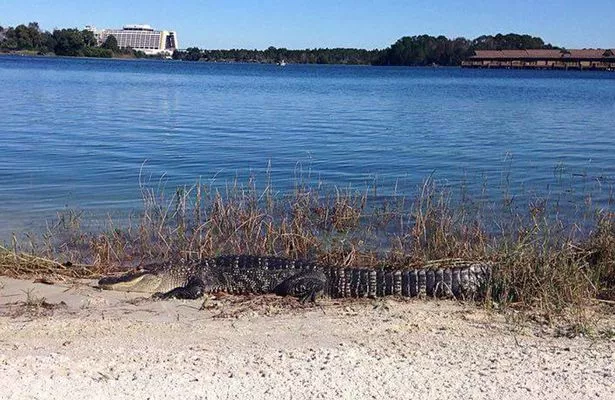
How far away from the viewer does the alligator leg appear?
7.77 m

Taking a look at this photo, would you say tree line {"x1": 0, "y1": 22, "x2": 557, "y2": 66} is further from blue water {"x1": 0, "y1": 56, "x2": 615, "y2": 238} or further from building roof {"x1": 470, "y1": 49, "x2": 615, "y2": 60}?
blue water {"x1": 0, "y1": 56, "x2": 615, "y2": 238}

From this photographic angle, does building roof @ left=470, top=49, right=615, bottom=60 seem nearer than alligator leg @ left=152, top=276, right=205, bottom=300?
No

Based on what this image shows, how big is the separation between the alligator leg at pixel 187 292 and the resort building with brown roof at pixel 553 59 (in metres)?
147

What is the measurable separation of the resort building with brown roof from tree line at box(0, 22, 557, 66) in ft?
47.9

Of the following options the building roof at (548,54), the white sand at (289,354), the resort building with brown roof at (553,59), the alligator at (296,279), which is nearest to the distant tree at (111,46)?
the building roof at (548,54)

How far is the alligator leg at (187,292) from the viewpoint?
25.5 feet

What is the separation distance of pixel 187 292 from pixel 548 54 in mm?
153342

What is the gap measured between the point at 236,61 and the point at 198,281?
187631mm

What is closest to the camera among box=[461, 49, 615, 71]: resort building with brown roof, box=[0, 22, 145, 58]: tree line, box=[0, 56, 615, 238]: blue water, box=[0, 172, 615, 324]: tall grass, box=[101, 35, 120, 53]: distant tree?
box=[0, 172, 615, 324]: tall grass

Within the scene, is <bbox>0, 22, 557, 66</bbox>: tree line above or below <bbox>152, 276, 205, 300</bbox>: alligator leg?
above

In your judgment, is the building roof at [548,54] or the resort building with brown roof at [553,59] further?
the resort building with brown roof at [553,59]

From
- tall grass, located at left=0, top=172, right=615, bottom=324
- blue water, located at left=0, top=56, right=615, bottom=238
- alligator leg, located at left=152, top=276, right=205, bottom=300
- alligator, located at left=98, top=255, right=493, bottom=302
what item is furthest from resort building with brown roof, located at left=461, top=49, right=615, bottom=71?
alligator leg, located at left=152, top=276, right=205, bottom=300

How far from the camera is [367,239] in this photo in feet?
34.8

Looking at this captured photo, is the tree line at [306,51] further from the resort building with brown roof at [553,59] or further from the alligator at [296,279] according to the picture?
the alligator at [296,279]
